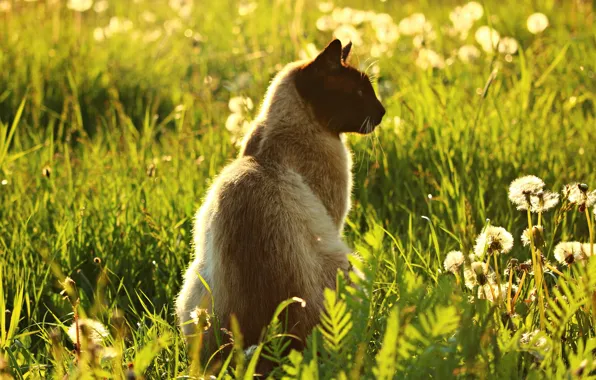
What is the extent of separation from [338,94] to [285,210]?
99cm

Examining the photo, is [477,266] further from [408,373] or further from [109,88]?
[109,88]

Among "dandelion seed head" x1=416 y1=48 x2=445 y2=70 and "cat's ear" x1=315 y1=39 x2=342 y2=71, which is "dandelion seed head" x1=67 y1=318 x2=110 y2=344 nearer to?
"cat's ear" x1=315 y1=39 x2=342 y2=71

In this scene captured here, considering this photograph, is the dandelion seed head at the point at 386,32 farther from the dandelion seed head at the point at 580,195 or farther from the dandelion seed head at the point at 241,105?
the dandelion seed head at the point at 580,195

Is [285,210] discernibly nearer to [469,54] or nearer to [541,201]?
[541,201]

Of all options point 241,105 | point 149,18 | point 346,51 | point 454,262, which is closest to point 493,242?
point 454,262

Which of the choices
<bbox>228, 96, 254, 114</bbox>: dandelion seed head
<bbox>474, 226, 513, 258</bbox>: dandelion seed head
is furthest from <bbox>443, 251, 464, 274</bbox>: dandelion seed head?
<bbox>228, 96, 254, 114</bbox>: dandelion seed head

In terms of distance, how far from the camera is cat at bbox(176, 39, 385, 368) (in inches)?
102

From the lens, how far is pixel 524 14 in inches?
306

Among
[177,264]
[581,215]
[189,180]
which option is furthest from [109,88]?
[581,215]

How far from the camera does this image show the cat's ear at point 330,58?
3395mm

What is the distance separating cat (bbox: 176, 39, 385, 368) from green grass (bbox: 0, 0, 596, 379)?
134mm

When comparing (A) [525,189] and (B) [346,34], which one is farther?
(B) [346,34]

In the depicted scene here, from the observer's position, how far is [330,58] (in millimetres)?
3445

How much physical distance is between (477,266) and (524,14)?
6.15 metres
